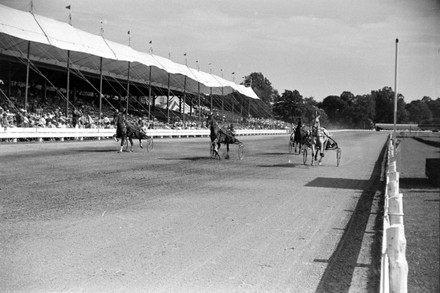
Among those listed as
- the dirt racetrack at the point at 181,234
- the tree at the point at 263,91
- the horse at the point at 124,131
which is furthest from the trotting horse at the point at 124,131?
the tree at the point at 263,91

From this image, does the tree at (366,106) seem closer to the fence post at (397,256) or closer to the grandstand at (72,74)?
the fence post at (397,256)

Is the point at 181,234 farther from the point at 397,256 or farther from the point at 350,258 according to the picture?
the point at 397,256

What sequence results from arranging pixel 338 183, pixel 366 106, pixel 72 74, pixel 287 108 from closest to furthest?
pixel 338 183, pixel 366 106, pixel 72 74, pixel 287 108

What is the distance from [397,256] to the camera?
10.3 feet

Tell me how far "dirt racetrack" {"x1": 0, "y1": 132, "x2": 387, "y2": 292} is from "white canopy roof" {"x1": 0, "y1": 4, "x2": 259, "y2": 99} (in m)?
5.73

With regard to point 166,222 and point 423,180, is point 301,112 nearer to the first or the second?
point 423,180

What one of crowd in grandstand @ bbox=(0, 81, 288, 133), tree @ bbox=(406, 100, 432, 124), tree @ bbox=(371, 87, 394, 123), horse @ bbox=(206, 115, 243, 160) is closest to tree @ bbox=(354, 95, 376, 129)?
tree @ bbox=(371, 87, 394, 123)

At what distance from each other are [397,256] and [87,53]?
30396 millimetres

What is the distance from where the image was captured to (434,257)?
6.77 metres

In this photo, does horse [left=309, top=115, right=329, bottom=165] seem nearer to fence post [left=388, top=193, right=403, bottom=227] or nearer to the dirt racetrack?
the dirt racetrack

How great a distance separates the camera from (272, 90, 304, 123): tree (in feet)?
194

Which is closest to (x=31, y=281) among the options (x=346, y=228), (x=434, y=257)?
(x=346, y=228)

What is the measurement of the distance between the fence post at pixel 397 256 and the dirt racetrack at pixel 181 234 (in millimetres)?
1215

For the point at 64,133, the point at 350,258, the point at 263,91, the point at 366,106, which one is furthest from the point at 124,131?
the point at 263,91
